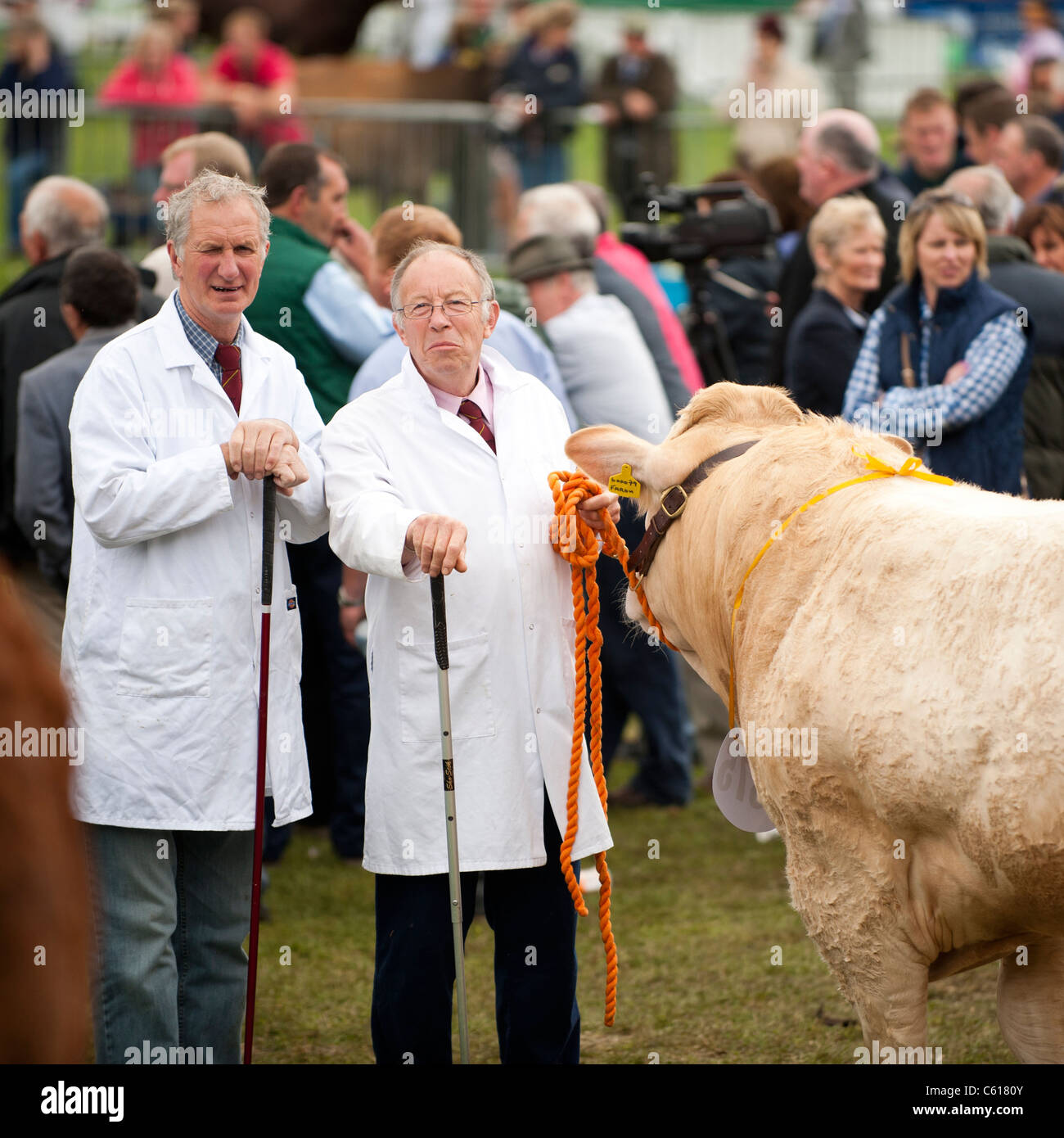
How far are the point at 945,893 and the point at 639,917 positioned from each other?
317 centimetres

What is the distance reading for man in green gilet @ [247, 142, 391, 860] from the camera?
245 inches

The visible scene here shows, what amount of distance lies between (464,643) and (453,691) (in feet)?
0.41

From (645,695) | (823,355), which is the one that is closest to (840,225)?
(823,355)

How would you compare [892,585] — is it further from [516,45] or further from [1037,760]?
[516,45]

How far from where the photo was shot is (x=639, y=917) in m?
6.38

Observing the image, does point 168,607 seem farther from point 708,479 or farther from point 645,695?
point 645,695

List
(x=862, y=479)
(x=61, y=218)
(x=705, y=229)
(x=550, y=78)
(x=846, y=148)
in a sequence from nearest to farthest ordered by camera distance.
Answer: (x=862, y=479) < (x=61, y=218) < (x=846, y=148) < (x=705, y=229) < (x=550, y=78)

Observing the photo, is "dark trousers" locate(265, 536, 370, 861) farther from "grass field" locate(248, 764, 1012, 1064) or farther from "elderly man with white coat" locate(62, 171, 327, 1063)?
"elderly man with white coat" locate(62, 171, 327, 1063)

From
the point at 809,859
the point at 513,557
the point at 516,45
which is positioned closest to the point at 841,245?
the point at 513,557

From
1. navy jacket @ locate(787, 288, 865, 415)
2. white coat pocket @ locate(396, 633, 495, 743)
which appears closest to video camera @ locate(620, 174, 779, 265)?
navy jacket @ locate(787, 288, 865, 415)

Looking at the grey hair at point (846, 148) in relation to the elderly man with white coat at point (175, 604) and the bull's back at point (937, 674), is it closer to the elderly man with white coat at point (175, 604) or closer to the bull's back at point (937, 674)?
the elderly man with white coat at point (175, 604)

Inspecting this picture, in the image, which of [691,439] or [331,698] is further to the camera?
[331,698]

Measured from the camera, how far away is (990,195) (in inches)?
292

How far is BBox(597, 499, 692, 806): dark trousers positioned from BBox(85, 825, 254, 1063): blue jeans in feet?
11.3
